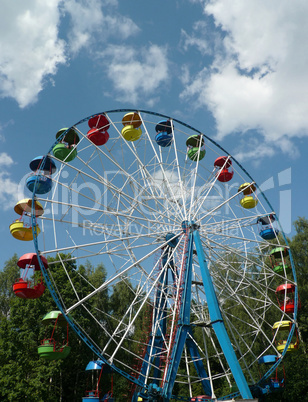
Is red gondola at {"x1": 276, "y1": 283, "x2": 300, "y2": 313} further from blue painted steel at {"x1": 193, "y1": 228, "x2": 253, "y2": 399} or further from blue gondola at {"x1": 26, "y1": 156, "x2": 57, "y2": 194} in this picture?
blue gondola at {"x1": 26, "y1": 156, "x2": 57, "y2": 194}

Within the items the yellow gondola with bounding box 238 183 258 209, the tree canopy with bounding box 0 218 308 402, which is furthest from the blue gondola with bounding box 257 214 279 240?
the tree canopy with bounding box 0 218 308 402

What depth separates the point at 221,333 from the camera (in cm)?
1258

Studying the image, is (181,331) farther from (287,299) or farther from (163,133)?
(163,133)

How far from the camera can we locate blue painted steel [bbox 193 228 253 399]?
11.8 metres

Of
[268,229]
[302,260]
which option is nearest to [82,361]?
[268,229]

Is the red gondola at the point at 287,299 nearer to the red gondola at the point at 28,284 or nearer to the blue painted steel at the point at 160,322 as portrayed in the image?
the blue painted steel at the point at 160,322

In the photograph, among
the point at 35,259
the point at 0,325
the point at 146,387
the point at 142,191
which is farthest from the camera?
the point at 0,325

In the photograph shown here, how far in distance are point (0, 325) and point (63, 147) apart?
13.6m

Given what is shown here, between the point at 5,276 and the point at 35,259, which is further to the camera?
the point at 5,276

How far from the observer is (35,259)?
13211 mm

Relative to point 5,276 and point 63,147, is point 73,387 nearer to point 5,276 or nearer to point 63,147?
point 5,276

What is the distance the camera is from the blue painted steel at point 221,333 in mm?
11820

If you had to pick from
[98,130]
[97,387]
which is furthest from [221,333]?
[98,130]

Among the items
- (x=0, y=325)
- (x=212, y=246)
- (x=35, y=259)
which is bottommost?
(x=0, y=325)
